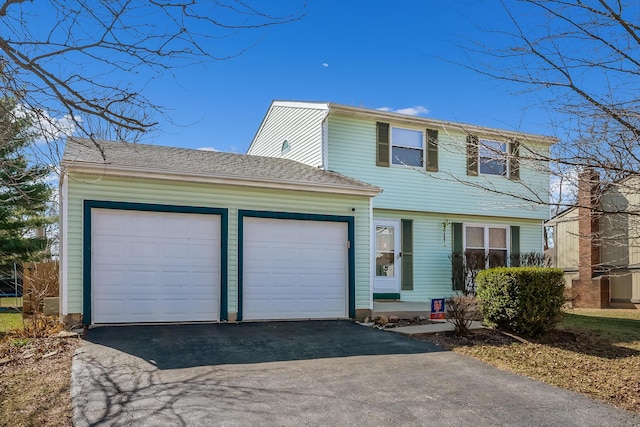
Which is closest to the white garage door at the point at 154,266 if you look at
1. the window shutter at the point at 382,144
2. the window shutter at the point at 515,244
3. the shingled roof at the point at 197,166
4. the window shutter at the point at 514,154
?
the shingled roof at the point at 197,166

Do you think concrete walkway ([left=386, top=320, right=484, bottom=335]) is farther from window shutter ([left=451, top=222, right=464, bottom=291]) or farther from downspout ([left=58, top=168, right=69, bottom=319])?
downspout ([left=58, top=168, right=69, bottom=319])

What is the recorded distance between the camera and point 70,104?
4680 millimetres

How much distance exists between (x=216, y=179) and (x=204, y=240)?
125 cm

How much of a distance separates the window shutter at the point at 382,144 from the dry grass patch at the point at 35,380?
9.00 m

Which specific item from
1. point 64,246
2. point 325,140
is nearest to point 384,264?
point 325,140

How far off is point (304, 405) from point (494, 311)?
562 centimetres

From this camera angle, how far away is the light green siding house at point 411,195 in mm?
13594

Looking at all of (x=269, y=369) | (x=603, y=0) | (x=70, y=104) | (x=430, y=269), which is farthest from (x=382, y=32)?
(x=430, y=269)

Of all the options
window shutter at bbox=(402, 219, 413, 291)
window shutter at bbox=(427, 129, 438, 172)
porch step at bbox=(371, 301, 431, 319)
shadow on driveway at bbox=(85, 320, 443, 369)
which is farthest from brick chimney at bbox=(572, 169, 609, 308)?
shadow on driveway at bbox=(85, 320, 443, 369)

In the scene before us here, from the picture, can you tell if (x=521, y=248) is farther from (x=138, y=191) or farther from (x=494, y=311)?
(x=138, y=191)

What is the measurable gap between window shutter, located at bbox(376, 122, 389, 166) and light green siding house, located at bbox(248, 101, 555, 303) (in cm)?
3

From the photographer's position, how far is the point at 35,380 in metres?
5.95

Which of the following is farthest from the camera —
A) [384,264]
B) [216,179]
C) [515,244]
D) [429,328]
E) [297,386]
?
[515,244]

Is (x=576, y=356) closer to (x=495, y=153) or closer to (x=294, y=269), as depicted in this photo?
(x=495, y=153)
